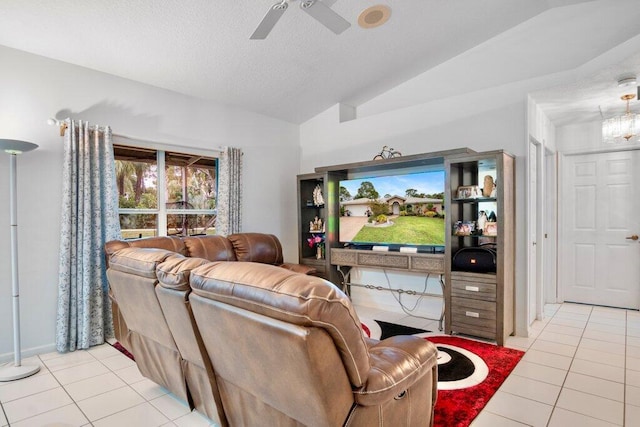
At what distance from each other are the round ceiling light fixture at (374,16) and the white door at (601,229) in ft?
11.6

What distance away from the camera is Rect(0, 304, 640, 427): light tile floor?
87.0 inches

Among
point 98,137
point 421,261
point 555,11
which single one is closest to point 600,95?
point 555,11

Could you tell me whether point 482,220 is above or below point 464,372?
above

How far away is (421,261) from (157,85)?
12.0 feet

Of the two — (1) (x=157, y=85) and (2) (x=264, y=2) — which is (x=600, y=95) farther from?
(1) (x=157, y=85)

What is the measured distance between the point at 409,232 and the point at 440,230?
0.38 metres

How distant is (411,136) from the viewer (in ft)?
14.6

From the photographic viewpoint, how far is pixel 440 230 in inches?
155

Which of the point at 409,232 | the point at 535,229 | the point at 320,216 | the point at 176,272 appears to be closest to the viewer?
the point at 176,272

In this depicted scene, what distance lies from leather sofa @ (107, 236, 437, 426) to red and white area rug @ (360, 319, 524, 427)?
0.51 metres

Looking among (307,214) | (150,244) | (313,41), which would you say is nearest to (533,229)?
(307,214)

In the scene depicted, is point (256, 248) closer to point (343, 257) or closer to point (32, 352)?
point (343, 257)

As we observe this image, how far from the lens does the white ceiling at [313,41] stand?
2.90 metres

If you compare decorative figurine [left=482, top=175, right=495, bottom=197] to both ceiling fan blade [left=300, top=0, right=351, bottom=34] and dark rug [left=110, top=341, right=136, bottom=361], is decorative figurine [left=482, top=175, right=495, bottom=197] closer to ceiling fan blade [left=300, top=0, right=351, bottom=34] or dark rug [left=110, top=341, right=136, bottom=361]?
ceiling fan blade [left=300, top=0, right=351, bottom=34]
